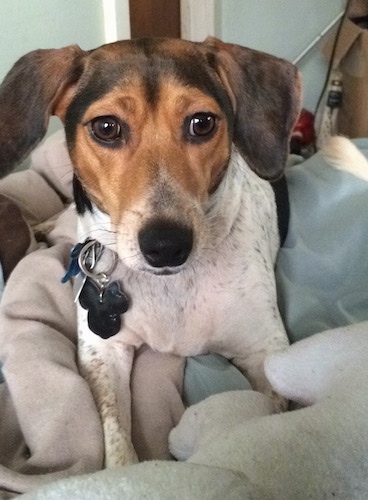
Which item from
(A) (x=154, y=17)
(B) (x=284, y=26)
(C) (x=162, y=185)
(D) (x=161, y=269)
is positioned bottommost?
(B) (x=284, y=26)

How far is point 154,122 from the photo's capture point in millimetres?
1206

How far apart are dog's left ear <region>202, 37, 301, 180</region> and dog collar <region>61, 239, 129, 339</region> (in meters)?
0.38

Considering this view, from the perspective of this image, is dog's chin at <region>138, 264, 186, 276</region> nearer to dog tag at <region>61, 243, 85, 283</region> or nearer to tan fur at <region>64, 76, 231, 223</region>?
tan fur at <region>64, 76, 231, 223</region>

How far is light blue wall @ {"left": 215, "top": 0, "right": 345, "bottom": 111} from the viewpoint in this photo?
10.8 ft

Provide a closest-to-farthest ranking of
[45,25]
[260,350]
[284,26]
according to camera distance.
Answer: [260,350] < [45,25] < [284,26]

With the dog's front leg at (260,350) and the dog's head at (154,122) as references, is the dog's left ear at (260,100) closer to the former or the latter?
the dog's head at (154,122)

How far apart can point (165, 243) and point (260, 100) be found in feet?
1.36

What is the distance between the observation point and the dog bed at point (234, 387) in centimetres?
77

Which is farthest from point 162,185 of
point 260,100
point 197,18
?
point 197,18

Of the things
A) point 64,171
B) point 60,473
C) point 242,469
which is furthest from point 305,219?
point 242,469

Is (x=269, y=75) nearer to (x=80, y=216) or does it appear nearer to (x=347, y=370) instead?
(x=80, y=216)

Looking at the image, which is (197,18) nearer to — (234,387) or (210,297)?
(210,297)

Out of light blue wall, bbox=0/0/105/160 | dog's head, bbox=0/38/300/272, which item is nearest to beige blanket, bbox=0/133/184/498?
dog's head, bbox=0/38/300/272

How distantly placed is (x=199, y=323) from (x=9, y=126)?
0.57 m
